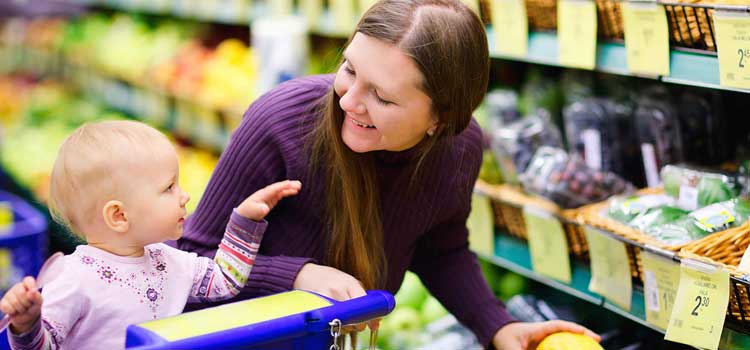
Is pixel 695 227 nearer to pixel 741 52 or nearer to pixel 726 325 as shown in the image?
pixel 726 325

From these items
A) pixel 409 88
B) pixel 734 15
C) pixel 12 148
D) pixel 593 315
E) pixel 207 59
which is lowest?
pixel 12 148

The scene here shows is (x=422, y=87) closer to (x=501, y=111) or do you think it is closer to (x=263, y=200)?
(x=263, y=200)

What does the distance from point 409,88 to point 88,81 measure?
4.34m

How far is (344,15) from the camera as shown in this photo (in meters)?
3.02

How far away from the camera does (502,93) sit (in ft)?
8.78

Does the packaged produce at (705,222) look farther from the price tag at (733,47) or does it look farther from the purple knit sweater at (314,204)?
the purple knit sweater at (314,204)

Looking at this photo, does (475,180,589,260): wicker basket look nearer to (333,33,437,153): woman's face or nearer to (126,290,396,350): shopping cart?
(333,33,437,153): woman's face

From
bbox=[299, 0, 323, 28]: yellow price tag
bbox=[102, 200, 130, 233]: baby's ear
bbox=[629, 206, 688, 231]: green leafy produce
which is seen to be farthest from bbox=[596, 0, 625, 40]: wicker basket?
bbox=[299, 0, 323, 28]: yellow price tag

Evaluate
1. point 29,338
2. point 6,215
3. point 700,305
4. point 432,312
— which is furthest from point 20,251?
point 700,305

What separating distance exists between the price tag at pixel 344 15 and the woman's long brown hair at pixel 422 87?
1.36 metres

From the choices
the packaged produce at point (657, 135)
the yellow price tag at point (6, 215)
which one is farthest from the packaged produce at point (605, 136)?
the yellow price tag at point (6, 215)

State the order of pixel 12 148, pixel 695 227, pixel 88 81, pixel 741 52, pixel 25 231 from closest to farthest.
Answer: pixel 741 52 < pixel 695 227 < pixel 25 231 < pixel 12 148 < pixel 88 81

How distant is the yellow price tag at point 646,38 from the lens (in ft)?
6.03

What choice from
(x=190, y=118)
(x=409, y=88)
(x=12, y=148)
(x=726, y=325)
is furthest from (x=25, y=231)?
(x=726, y=325)
